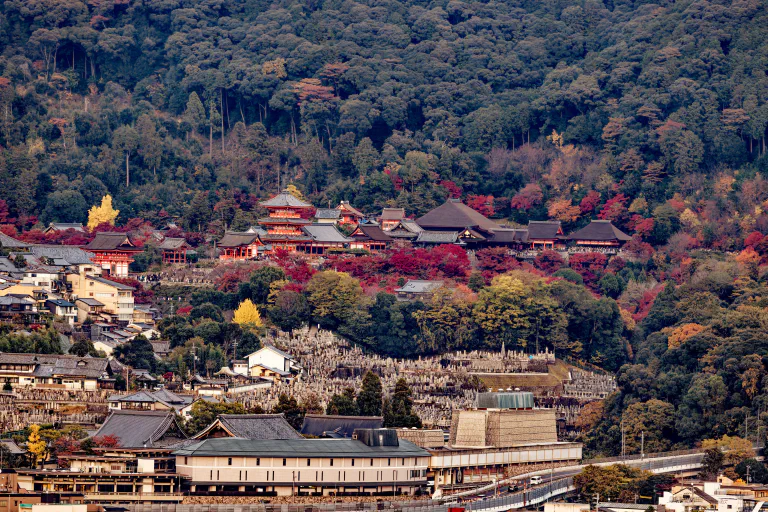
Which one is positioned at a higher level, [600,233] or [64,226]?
[64,226]

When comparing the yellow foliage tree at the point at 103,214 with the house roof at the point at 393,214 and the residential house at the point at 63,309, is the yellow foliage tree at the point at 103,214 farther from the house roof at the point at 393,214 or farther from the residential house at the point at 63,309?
the residential house at the point at 63,309

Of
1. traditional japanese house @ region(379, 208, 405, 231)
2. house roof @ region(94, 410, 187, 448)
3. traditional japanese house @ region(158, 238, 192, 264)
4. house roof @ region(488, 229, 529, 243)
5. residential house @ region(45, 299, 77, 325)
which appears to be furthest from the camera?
traditional japanese house @ region(379, 208, 405, 231)

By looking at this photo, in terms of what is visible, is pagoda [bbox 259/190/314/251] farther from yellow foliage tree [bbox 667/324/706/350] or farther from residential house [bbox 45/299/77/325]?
yellow foliage tree [bbox 667/324/706/350]

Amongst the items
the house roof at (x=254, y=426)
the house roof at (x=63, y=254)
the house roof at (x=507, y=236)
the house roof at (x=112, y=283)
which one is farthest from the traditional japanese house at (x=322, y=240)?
the house roof at (x=254, y=426)

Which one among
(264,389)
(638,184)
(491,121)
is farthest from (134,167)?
(264,389)

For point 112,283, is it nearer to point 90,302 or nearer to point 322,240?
point 90,302

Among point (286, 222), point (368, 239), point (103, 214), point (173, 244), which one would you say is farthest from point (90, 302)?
point (368, 239)

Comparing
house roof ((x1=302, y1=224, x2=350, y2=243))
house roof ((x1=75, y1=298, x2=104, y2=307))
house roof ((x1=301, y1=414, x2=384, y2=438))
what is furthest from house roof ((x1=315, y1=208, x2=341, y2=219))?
house roof ((x1=301, y1=414, x2=384, y2=438))

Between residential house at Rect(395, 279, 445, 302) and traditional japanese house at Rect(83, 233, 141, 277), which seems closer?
residential house at Rect(395, 279, 445, 302)
